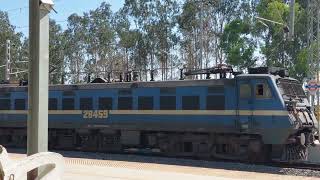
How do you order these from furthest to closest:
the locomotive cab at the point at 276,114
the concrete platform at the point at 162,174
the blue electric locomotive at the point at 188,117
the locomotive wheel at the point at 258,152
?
the locomotive wheel at the point at 258,152 < the blue electric locomotive at the point at 188,117 < the locomotive cab at the point at 276,114 < the concrete platform at the point at 162,174

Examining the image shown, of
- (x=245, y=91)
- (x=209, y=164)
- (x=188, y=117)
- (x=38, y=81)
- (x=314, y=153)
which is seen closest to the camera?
(x=38, y=81)

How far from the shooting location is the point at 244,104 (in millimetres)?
19359

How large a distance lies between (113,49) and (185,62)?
1229 centimetres

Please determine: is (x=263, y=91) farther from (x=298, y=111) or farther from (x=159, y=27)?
(x=159, y=27)

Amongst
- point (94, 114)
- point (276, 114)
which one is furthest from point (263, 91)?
point (94, 114)

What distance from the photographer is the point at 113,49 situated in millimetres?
68938

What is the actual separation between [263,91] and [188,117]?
340cm

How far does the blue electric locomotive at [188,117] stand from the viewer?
1888 cm

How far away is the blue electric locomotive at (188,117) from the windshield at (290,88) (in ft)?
0.13

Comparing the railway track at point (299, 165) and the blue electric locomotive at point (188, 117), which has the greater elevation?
the blue electric locomotive at point (188, 117)

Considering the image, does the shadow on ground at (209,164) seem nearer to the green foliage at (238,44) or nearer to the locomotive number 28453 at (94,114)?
the locomotive number 28453 at (94,114)

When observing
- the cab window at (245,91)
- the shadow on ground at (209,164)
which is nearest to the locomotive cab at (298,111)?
the cab window at (245,91)

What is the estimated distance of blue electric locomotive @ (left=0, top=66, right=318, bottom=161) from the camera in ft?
61.9

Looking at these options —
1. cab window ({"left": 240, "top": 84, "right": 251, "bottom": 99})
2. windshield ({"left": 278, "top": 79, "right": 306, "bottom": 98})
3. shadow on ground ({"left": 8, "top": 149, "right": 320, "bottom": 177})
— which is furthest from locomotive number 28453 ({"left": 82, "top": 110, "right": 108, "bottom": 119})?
windshield ({"left": 278, "top": 79, "right": 306, "bottom": 98})
